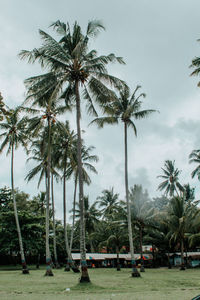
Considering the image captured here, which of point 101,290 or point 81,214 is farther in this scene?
point 81,214

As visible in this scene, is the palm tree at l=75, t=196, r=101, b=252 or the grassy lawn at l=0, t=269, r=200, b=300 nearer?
Answer: the grassy lawn at l=0, t=269, r=200, b=300

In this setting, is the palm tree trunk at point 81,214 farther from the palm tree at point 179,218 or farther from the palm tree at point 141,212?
the palm tree at point 179,218

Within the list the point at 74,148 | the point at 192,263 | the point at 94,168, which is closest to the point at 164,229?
the point at 192,263

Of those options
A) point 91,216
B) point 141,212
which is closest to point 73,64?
point 141,212

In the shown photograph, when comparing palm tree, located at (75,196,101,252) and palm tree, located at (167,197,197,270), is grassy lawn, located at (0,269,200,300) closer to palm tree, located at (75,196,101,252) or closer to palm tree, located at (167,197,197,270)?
palm tree, located at (167,197,197,270)

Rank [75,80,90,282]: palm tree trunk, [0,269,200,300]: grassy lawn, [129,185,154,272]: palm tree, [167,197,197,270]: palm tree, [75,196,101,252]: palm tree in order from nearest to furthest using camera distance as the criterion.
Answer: [0,269,200,300]: grassy lawn
[75,80,90,282]: palm tree trunk
[129,185,154,272]: palm tree
[167,197,197,270]: palm tree
[75,196,101,252]: palm tree

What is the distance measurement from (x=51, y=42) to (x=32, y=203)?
123ft

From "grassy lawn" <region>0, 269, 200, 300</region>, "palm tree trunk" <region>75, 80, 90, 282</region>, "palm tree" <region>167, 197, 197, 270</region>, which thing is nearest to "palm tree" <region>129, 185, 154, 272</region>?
"palm tree" <region>167, 197, 197, 270</region>

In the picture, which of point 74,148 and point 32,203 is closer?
point 74,148

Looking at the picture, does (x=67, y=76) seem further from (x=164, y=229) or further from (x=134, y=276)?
(x=164, y=229)

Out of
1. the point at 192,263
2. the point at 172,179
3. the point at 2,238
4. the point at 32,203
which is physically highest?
the point at 172,179

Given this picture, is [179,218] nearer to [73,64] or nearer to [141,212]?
[141,212]

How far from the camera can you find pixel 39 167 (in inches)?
1271

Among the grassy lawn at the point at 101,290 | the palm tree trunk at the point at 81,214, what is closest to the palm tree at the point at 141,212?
the grassy lawn at the point at 101,290
